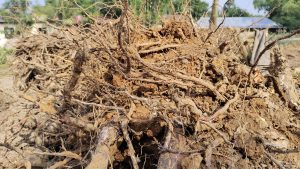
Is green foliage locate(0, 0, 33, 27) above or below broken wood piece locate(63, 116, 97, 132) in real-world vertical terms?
above

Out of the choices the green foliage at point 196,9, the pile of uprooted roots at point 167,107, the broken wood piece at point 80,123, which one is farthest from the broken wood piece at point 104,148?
the green foliage at point 196,9

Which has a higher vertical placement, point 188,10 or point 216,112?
point 188,10

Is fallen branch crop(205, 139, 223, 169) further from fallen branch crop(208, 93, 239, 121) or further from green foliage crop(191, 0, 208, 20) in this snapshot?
green foliage crop(191, 0, 208, 20)

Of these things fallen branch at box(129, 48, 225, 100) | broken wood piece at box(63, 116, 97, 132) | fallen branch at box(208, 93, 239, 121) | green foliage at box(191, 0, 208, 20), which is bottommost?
broken wood piece at box(63, 116, 97, 132)

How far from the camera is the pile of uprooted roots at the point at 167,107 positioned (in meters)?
2.57

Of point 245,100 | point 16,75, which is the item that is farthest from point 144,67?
point 16,75

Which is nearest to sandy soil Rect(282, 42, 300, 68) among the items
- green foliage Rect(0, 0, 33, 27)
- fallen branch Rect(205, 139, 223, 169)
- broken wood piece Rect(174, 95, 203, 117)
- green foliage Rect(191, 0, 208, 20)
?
green foliage Rect(191, 0, 208, 20)

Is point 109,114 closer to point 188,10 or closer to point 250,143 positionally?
point 250,143

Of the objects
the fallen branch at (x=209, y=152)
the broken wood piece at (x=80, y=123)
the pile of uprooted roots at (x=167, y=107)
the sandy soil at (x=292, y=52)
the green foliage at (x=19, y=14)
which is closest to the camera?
the fallen branch at (x=209, y=152)

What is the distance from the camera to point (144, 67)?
2.91 meters

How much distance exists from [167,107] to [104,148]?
537mm

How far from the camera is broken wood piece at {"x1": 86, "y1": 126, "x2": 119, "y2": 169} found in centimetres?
237

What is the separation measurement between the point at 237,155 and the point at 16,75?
455cm

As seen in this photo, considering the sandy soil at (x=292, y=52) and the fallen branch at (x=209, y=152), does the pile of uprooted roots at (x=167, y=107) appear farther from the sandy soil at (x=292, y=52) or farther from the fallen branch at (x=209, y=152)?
the sandy soil at (x=292, y=52)
